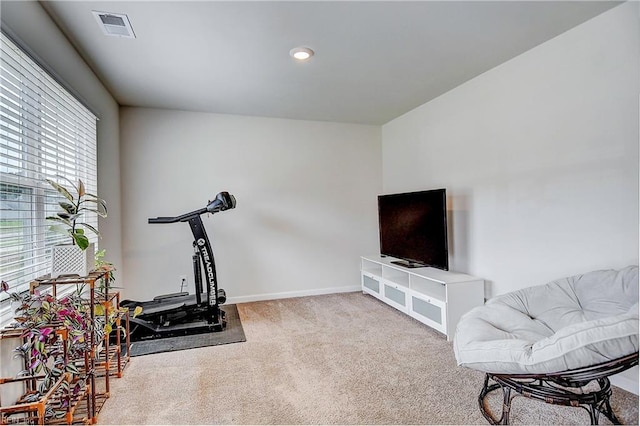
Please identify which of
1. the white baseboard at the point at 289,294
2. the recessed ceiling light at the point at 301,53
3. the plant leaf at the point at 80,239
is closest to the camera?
the plant leaf at the point at 80,239

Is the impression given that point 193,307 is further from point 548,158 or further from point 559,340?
point 548,158

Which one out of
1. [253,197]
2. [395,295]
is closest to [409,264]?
[395,295]

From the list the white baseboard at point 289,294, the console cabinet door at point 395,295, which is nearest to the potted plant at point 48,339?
the white baseboard at point 289,294

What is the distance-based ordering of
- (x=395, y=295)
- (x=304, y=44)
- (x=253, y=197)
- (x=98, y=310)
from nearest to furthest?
(x=98, y=310), (x=304, y=44), (x=395, y=295), (x=253, y=197)

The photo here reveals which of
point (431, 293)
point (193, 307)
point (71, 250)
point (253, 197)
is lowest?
point (193, 307)

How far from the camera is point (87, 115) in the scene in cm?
282

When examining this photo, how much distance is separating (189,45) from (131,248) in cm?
244

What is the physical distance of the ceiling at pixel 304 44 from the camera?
6.82 ft

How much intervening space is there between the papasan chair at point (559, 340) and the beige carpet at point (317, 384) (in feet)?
0.65

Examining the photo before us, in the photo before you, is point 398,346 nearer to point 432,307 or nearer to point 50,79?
point 432,307

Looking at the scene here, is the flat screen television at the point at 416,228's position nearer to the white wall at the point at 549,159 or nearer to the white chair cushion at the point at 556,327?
the white wall at the point at 549,159

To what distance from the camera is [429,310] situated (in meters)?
3.08

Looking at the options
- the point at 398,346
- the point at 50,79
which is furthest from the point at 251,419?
the point at 50,79

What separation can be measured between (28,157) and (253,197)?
99.5 inches
